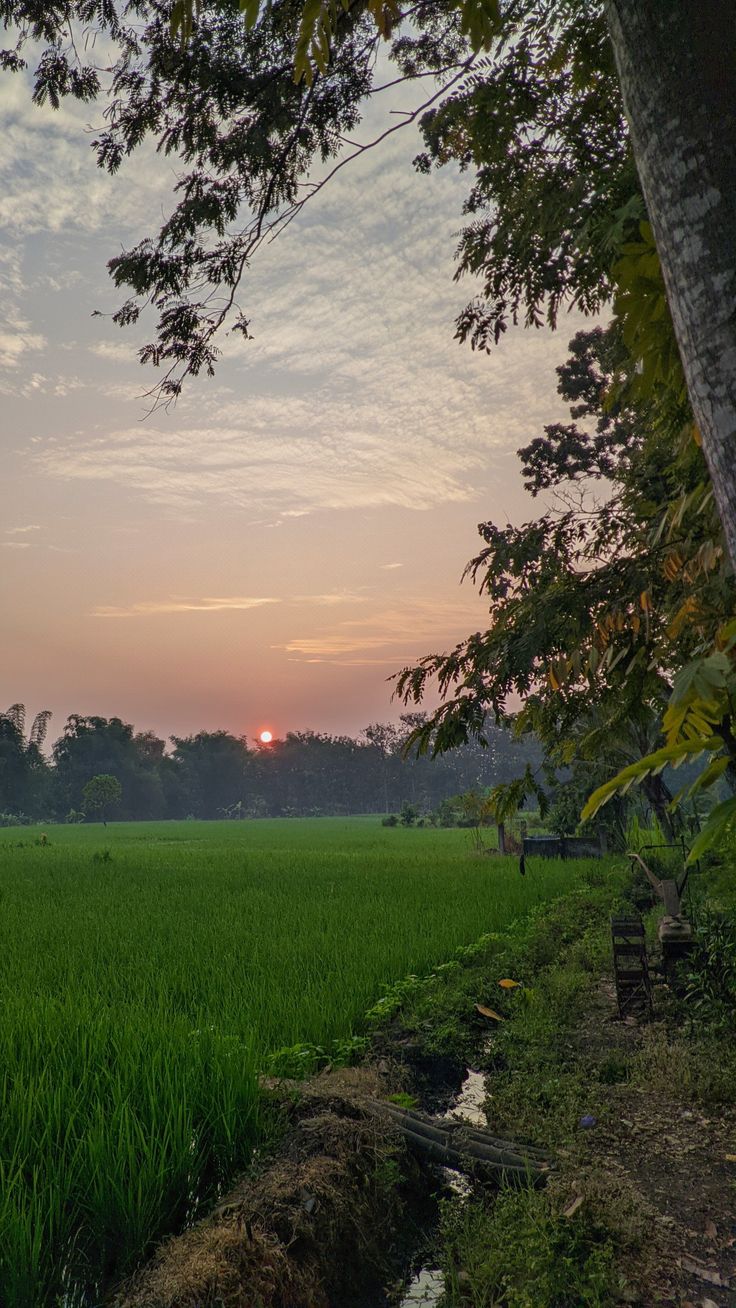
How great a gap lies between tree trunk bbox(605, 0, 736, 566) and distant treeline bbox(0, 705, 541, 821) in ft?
313

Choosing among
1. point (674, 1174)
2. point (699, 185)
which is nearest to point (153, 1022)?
point (674, 1174)

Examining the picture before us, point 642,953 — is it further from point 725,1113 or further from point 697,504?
point 697,504

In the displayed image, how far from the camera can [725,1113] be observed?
479cm

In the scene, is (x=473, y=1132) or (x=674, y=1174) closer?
(x=674, y=1174)

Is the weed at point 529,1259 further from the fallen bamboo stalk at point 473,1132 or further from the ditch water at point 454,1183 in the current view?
the fallen bamboo stalk at point 473,1132

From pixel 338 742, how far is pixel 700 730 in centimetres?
11474

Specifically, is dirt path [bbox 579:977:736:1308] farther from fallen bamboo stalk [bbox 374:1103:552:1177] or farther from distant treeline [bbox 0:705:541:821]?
distant treeline [bbox 0:705:541:821]

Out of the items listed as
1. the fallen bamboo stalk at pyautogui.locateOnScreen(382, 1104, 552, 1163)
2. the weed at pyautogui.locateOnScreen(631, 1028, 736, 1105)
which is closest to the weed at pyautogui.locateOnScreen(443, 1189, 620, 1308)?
the fallen bamboo stalk at pyautogui.locateOnScreen(382, 1104, 552, 1163)

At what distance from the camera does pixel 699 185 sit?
1251 mm

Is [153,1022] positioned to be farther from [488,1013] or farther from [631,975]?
[631,975]

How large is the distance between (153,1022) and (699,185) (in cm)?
538

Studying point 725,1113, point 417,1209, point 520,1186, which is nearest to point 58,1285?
point 417,1209

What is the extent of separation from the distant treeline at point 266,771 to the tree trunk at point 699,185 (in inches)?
3759

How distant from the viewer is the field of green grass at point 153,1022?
3178 mm
